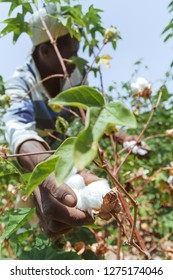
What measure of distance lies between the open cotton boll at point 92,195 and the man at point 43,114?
0.05 ft

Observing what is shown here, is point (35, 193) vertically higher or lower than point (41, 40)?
lower

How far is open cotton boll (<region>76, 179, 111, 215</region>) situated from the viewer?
2.19ft

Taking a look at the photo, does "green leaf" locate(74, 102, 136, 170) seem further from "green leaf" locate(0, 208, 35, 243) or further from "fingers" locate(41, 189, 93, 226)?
"green leaf" locate(0, 208, 35, 243)

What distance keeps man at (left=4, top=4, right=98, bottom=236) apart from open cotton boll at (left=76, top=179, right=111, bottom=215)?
0.05 feet

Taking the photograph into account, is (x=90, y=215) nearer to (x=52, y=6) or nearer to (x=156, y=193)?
(x=52, y=6)

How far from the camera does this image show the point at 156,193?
228 centimetres

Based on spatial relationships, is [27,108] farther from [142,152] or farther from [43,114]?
[142,152]

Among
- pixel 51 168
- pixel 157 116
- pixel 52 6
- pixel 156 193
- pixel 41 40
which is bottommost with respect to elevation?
pixel 156 193

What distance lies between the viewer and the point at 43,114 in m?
1.63

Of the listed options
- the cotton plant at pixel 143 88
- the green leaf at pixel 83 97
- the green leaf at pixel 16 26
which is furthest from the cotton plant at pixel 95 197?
the green leaf at pixel 16 26

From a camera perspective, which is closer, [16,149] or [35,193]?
[35,193]

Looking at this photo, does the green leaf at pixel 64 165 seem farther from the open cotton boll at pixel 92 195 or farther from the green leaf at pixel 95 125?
the open cotton boll at pixel 92 195
